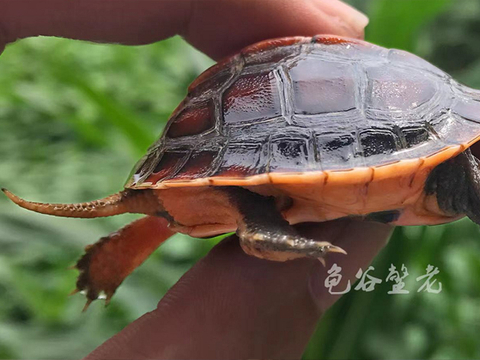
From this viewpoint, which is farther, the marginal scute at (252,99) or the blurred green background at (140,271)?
the blurred green background at (140,271)

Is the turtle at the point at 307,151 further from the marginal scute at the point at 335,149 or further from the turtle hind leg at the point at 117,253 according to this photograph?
the turtle hind leg at the point at 117,253

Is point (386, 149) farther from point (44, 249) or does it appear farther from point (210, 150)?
point (44, 249)

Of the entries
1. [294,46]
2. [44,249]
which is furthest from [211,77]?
[44,249]

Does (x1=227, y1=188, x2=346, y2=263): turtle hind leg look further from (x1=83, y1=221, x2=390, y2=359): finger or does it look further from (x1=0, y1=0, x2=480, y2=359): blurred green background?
(x1=0, y1=0, x2=480, y2=359): blurred green background

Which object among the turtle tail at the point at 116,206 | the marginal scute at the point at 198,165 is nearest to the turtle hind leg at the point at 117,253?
the turtle tail at the point at 116,206

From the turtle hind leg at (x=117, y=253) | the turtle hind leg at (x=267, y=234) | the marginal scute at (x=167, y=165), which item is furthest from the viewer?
the turtle hind leg at (x=117, y=253)

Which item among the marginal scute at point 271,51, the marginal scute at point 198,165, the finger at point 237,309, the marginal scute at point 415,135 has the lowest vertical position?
the finger at point 237,309
